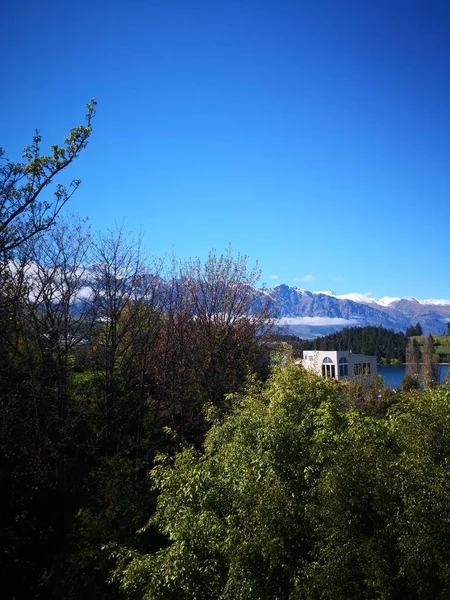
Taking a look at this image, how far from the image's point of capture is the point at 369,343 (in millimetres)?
112500

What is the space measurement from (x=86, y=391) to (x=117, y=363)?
169 centimetres

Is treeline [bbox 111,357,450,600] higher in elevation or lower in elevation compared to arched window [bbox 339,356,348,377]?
higher

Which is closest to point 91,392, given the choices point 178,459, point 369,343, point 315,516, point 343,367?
point 178,459

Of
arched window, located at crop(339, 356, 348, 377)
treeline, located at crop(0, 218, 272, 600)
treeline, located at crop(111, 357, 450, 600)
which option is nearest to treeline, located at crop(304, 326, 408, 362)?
arched window, located at crop(339, 356, 348, 377)

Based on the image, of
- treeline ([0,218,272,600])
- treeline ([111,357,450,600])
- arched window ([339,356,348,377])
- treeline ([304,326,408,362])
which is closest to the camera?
treeline ([111,357,450,600])

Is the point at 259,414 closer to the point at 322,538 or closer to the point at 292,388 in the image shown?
the point at 292,388

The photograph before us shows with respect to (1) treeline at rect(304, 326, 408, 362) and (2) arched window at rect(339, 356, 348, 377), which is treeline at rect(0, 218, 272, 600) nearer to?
(2) arched window at rect(339, 356, 348, 377)

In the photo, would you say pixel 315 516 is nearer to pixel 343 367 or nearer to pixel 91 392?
pixel 91 392

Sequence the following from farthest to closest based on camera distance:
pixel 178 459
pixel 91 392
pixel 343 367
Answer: pixel 343 367
pixel 91 392
pixel 178 459

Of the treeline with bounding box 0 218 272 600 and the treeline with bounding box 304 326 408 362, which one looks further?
the treeline with bounding box 304 326 408 362

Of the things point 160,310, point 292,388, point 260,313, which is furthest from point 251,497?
point 260,313

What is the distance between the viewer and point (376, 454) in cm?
693

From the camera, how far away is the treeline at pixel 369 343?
10803 centimetres

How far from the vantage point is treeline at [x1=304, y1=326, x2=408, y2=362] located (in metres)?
108
